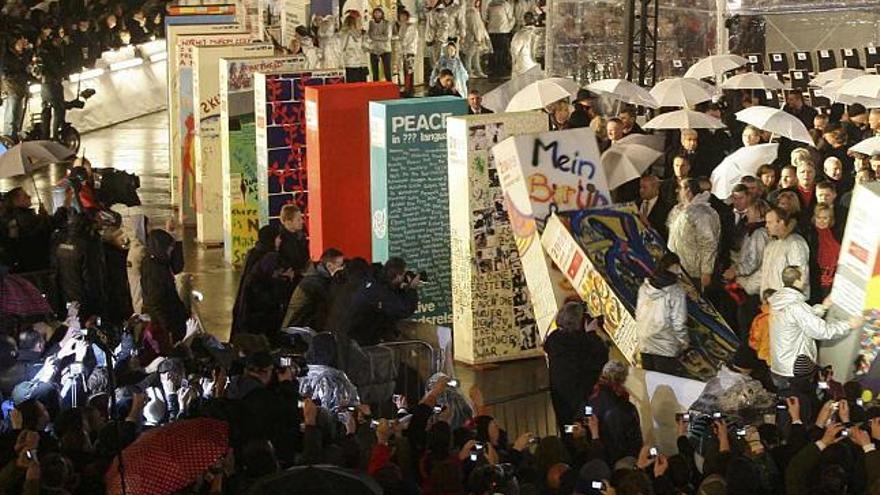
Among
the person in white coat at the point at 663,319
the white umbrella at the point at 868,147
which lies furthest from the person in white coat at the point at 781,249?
the white umbrella at the point at 868,147

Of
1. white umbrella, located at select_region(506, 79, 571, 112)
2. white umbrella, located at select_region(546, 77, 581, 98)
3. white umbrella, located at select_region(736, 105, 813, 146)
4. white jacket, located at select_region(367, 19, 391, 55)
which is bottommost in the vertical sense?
white umbrella, located at select_region(736, 105, 813, 146)

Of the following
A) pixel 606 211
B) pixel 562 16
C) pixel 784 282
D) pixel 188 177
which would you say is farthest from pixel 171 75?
pixel 784 282

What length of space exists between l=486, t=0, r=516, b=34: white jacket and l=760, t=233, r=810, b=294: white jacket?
21775 millimetres

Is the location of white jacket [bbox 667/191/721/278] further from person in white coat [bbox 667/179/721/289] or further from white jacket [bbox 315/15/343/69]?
white jacket [bbox 315/15/343/69]

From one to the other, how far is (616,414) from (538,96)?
8.70 meters

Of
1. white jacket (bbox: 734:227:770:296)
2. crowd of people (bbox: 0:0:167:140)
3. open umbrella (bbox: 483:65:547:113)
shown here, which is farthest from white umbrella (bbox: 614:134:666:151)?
crowd of people (bbox: 0:0:167:140)

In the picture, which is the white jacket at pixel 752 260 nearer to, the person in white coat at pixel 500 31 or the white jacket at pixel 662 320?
the white jacket at pixel 662 320

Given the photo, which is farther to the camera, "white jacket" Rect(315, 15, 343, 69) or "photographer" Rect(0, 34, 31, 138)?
"white jacket" Rect(315, 15, 343, 69)

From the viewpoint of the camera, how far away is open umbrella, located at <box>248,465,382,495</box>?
8.03 m

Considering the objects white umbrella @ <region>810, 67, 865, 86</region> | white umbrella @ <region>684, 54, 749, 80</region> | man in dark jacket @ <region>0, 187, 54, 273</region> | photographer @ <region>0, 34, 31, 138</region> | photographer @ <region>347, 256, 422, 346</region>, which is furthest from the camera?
photographer @ <region>0, 34, 31, 138</region>

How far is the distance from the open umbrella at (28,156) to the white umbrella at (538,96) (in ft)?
14.4

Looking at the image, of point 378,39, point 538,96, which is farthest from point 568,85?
point 378,39

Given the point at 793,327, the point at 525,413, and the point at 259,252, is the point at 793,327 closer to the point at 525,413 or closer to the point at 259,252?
the point at 525,413

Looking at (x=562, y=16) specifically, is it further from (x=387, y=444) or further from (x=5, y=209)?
(x=387, y=444)
